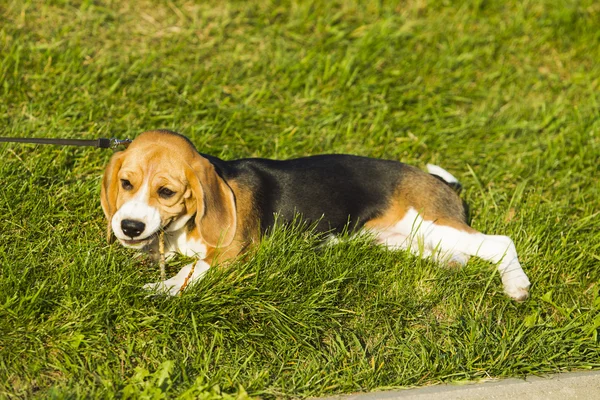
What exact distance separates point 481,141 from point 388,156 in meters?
1.00

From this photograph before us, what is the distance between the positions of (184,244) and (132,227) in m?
0.58

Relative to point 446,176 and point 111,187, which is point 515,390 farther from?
point 111,187

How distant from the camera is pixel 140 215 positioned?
13.8 feet

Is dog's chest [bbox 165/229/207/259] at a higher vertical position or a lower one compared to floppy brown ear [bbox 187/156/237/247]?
lower

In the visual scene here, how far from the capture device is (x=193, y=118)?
6.36 m

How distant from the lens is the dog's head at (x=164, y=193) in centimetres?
422

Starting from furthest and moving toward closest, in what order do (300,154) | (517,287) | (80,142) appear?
(300,154)
(517,287)
(80,142)

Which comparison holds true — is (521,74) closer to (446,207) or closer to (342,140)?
(342,140)

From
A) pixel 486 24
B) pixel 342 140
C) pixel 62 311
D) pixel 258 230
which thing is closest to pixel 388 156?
pixel 342 140

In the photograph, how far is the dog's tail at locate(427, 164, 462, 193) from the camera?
589 cm

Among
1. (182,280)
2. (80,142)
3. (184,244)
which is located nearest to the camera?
(182,280)

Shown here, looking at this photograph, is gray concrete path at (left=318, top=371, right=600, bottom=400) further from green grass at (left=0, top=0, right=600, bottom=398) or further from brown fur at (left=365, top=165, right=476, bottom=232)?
brown fur at (left=365, top=165, right=476, bottom=232)

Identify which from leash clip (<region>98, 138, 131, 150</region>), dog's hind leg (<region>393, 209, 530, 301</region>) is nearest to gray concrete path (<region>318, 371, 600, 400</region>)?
dog's hind leg (<region>393, 209, 530, 301</region>)

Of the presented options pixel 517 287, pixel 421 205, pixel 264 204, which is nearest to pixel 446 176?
pixel 421 205
